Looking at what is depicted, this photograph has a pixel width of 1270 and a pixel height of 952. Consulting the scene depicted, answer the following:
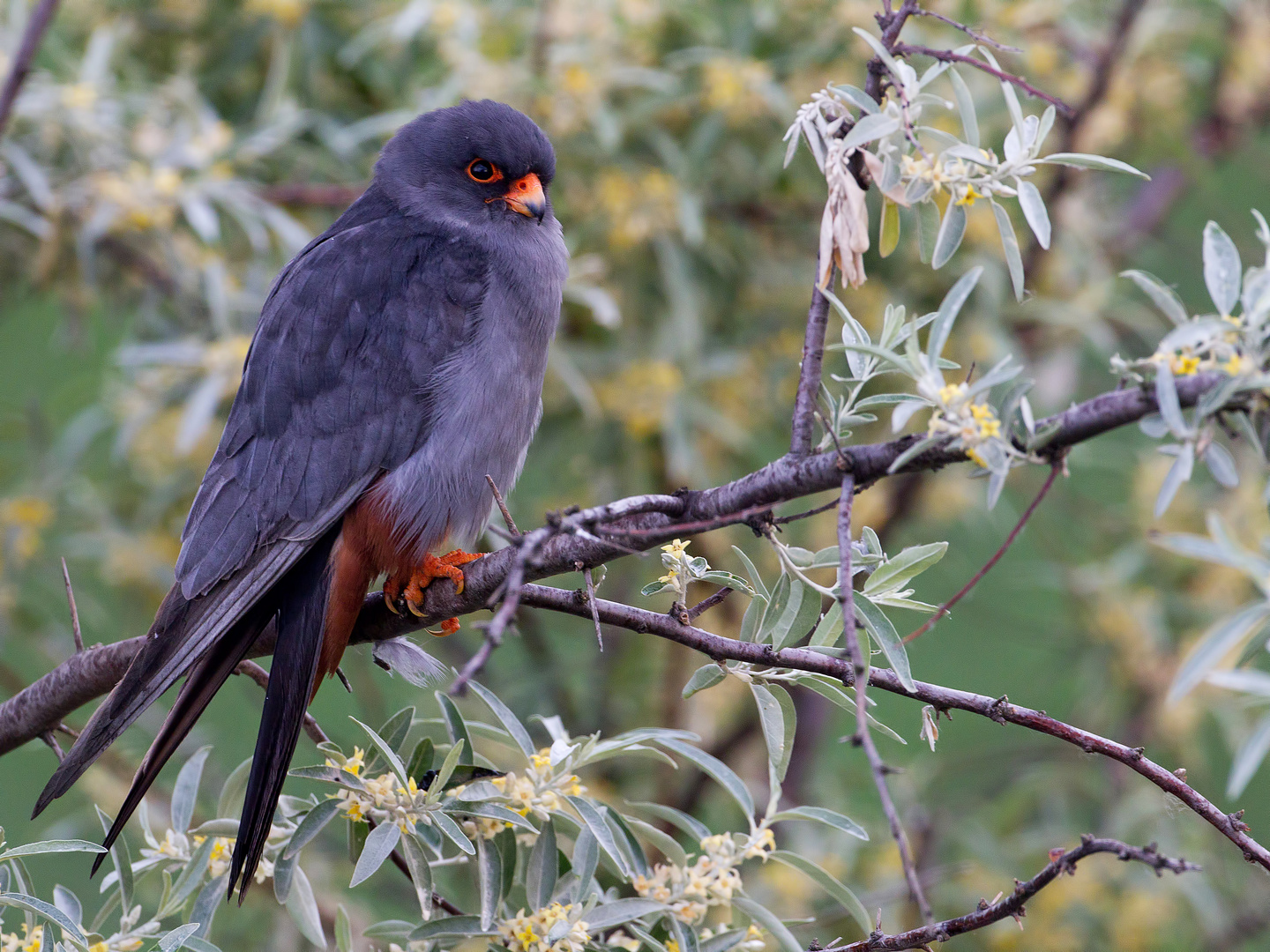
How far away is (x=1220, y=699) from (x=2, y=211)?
3150mm

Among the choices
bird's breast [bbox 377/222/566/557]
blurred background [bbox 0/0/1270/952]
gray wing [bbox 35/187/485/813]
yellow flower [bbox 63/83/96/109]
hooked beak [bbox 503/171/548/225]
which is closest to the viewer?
gray wing [bbox 35/187/485/813]

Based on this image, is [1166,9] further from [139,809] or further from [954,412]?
[139,809]

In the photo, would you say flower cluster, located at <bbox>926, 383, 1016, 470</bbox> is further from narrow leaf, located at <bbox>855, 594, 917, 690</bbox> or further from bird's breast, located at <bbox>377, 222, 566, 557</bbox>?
bird's breast, located at <bbox>377, 222, 566, 557</bbox>

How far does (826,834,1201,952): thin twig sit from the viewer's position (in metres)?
1.11

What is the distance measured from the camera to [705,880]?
60.2 inches

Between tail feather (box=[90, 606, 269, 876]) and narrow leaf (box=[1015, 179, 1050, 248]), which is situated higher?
narrow leaf (box=[1015, 179, 1050, 248])

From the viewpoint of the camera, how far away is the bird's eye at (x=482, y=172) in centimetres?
267

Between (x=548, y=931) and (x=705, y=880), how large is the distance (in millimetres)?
203

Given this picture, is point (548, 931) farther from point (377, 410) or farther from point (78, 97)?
point (78, 97)

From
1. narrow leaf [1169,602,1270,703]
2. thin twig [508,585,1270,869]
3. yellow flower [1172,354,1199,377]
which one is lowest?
thin twig [508,585,1270,869]

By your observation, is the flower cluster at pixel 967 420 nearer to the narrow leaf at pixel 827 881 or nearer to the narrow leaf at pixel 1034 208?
the narrow leaf at pixel 1034 208

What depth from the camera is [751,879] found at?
Result: 303cm

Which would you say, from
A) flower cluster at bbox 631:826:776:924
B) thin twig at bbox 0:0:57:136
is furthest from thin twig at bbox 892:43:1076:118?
thin twig at bbox 0:0:57:136

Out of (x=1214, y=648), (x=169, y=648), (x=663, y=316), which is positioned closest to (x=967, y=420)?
(x=1214, y=648)
